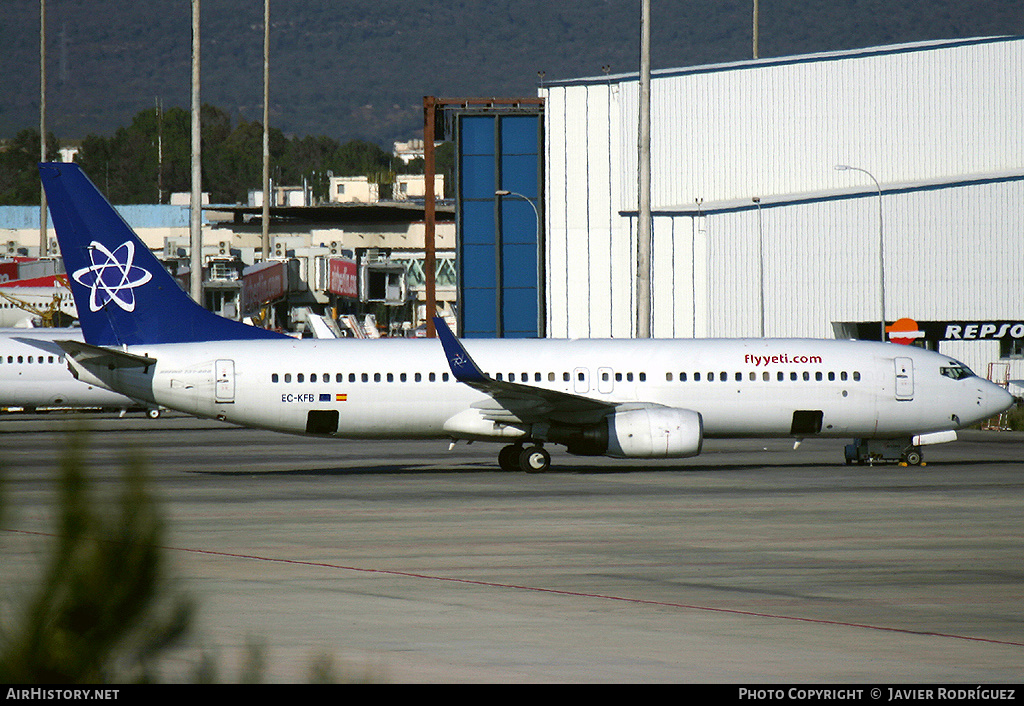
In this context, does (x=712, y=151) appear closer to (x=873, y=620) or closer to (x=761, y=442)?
(x=761, y=442)

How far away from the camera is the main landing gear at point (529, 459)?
31141 mm

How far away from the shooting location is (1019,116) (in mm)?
66188

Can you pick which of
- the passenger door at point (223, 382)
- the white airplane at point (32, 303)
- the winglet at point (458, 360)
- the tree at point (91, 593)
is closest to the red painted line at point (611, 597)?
the tree at point (91, 593)

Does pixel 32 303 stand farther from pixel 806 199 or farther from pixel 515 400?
pixel 515 400

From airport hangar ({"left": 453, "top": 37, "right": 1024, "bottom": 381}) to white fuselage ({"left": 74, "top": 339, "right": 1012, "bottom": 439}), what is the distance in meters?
30.3

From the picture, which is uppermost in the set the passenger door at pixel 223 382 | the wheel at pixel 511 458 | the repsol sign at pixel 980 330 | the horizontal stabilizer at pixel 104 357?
the repsol sign at pixel 980 330

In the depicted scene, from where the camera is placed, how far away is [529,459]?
102 ft

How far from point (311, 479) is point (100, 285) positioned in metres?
7.12

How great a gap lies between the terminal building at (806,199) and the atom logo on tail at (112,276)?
122ft

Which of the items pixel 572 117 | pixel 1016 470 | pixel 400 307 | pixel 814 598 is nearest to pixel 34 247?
pixel 400 307

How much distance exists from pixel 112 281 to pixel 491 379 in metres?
9.78

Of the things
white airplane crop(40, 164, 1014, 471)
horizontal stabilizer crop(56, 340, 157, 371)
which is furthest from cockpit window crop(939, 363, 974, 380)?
horizontal stabilizer crop(56, 340, 157, 371)

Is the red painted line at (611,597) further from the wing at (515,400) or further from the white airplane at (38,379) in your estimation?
the white airplane at (38,379)

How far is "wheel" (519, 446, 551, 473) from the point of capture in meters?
31.1
